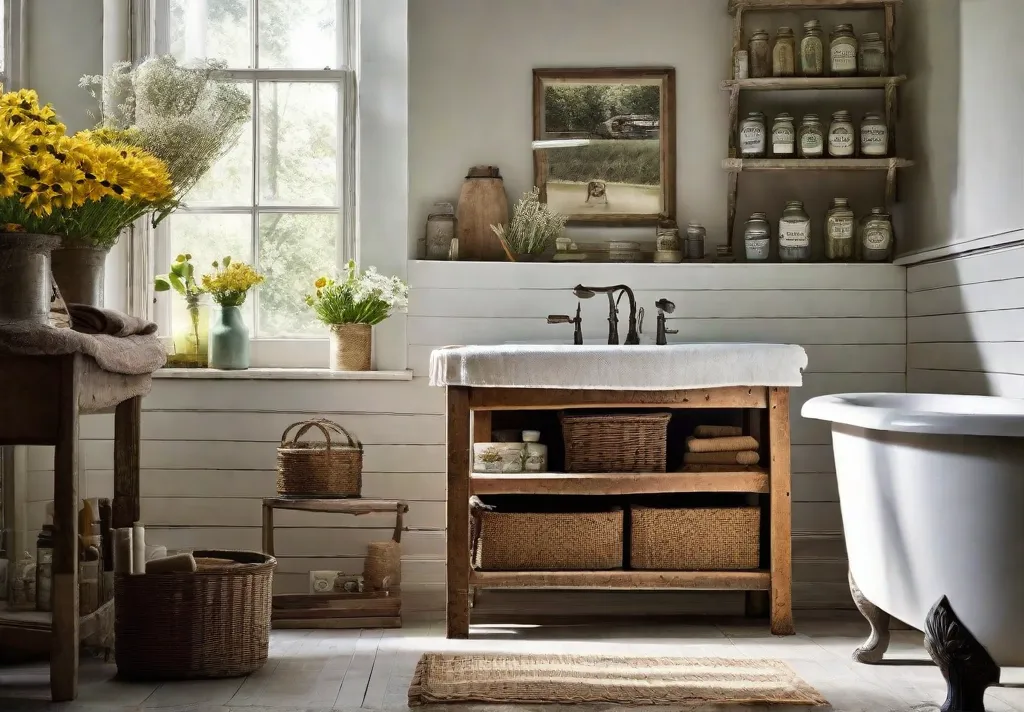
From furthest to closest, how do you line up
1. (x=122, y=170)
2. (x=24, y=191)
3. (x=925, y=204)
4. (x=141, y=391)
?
(x=925, y=204) → (x=141, y=391) → (x=122, y=170) → (x=24, y=191)

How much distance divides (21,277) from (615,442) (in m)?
1.62

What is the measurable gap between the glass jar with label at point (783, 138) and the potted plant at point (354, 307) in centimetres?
133

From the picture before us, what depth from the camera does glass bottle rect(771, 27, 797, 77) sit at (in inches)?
140

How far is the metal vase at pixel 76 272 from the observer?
269 centimetres

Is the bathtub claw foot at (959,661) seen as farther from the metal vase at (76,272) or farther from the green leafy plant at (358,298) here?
the metal vase at (76,272)

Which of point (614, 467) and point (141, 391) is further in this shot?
point (614, 467)

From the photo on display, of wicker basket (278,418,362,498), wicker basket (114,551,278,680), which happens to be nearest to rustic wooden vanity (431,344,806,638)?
wicker basket (278,418,362,498)

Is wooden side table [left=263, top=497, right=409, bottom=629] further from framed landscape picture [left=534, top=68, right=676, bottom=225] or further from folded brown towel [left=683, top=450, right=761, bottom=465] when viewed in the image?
framed landscape picture [left=534, top=68, right=676, bottom=225]

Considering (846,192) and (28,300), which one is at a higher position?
(846,192)

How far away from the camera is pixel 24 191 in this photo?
91.3 inches

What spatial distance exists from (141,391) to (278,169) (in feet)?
3.87

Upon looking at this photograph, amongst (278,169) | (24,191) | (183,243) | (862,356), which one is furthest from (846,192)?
(24,191)

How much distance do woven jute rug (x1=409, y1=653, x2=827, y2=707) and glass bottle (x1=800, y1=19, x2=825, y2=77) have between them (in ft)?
6.39

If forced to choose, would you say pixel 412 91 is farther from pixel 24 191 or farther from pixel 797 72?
pixel 24 191
